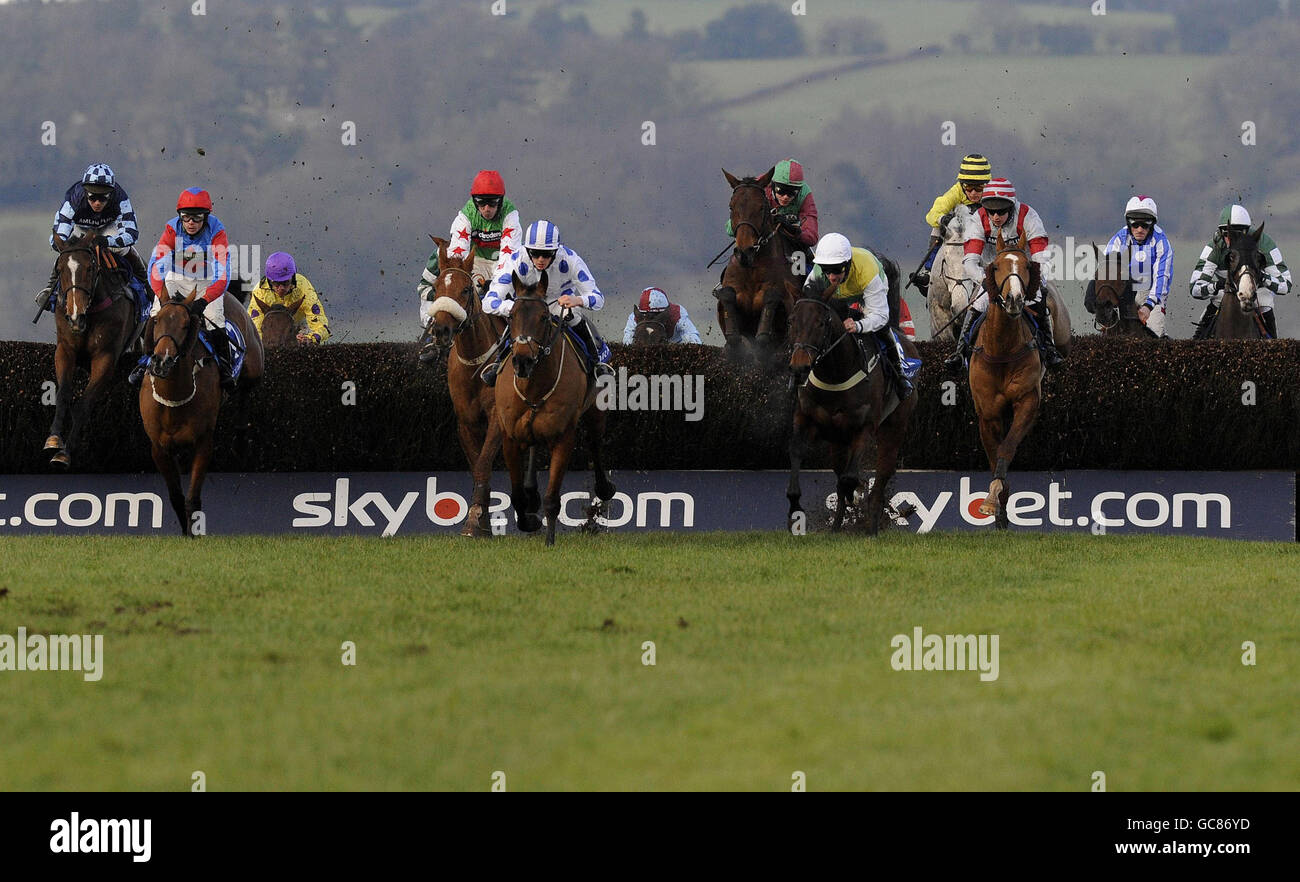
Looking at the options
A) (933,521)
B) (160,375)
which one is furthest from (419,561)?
(933,521)

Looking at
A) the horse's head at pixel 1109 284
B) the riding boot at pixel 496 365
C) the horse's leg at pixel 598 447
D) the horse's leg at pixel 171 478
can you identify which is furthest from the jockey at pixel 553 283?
the horse's head at pixel 1109 284

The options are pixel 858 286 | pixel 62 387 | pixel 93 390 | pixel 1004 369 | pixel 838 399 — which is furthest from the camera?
pixel 93 390

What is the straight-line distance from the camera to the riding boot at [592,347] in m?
13.0

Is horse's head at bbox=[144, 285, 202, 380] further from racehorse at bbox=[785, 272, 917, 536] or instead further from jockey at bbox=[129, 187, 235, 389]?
racehorse at bbox=[785, 272, 917, 536]

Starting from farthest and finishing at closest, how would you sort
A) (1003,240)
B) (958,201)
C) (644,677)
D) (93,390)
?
(958,201)
(1003,240)
(93,390)
(644,677)

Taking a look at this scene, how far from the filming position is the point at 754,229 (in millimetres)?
14352

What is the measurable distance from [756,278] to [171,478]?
4627 mm

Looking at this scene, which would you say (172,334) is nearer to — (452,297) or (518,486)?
(452,297)

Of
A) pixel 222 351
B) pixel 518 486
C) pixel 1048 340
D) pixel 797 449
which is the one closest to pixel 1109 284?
pixel 1048 340

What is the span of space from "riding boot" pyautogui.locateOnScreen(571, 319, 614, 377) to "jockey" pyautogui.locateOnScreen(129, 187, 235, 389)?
2774 millimetres

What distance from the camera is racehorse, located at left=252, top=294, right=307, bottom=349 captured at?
19719 mm

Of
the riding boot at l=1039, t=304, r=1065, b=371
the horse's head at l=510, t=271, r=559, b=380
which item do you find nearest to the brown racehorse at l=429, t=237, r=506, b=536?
the horse's head at l=510, t=271, r=559, b=380
